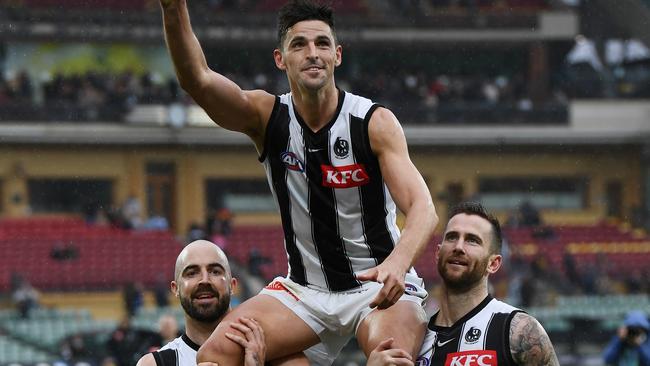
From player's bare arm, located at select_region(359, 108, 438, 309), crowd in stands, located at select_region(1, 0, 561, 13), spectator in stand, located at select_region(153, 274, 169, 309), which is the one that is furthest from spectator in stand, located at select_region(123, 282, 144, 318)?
player's bare arm, located at select_region(359, 108, 438, 309)

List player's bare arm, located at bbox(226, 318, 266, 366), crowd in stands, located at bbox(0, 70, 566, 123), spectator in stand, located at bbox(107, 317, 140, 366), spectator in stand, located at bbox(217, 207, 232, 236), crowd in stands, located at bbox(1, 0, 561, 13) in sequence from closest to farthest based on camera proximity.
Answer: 1. player's bare arm, located at bbox(226, 318, 266, 366)
2. spectator in stand, located at bbox(107, 317, 140, 366)
3. spectator in stand, located at bbox(217, 207, 232, 236)
4. crowd in stands, located at bbox(0, 70, 566, 123)
5. crowd in stands, located at bbox(1, 0, 561, 13)

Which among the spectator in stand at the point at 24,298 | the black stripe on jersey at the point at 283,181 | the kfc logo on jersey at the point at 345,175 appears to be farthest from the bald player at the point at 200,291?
the spectator in stand at the point at 24,298

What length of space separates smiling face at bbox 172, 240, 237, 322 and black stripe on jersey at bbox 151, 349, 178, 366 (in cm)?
27

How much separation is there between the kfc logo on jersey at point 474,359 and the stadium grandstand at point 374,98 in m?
21.7

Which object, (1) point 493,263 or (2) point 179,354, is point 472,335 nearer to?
Result: (1) point 493,263

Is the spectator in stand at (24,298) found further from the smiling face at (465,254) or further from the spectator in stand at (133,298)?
the smiling face at (465,254)

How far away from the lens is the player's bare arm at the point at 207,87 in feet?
16.5

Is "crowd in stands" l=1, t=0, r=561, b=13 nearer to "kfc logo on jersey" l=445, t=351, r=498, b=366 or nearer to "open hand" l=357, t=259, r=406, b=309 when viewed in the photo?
"kfc logo on jersey" l=445, t=351, r=498, b=366

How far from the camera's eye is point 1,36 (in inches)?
1297

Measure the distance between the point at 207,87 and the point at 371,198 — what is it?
85 cm

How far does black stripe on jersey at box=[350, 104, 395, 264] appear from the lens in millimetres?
5316

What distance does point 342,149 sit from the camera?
17.5 ft

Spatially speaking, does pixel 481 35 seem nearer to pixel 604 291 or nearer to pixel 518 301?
pixel 604 291

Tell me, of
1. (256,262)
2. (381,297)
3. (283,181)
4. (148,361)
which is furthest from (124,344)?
(256,262)
